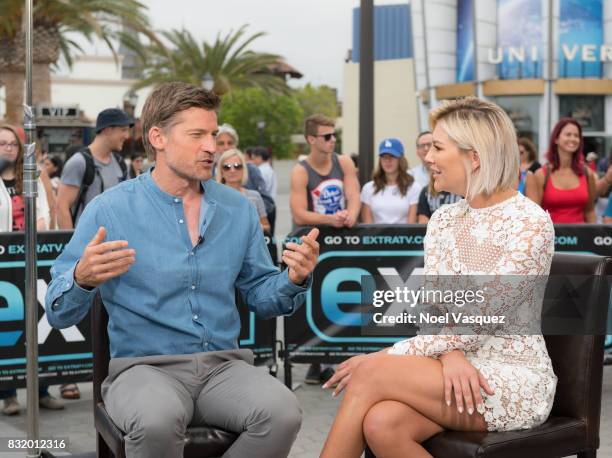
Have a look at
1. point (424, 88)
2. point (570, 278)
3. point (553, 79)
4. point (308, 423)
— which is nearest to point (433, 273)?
point (570, 278)

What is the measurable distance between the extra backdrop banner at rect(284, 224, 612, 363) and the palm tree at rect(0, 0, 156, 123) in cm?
1703

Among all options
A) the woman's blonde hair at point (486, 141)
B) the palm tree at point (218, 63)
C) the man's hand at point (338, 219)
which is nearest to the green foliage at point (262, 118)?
the palm tree at point (218, 63)

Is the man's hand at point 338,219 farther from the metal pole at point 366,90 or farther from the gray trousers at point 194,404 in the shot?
the gray trousers at point 194,404

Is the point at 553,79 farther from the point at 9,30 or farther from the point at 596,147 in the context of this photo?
the point at 9,30

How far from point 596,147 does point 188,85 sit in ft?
95.1

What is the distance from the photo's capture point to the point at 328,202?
270 inches

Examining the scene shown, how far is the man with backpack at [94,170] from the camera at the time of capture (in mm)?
6461

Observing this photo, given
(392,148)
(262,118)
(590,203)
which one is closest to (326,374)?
(392,148)

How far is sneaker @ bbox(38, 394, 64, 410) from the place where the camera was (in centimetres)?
597

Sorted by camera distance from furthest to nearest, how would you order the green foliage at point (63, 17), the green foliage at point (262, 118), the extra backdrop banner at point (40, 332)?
1. the green foliage at point (262, 118)
2. the green foliage at point (63, 17)
3. the extra backdrop banner at point (40, 332)

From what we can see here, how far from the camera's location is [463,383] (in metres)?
3.06

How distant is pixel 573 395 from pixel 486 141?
1053mm

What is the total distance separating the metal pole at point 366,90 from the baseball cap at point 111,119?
87.6 inches

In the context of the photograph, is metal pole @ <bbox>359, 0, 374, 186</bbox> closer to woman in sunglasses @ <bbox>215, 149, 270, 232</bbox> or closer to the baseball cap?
woman in sunglasses @ <bbox>215, 149, 270, 232</bbox>
